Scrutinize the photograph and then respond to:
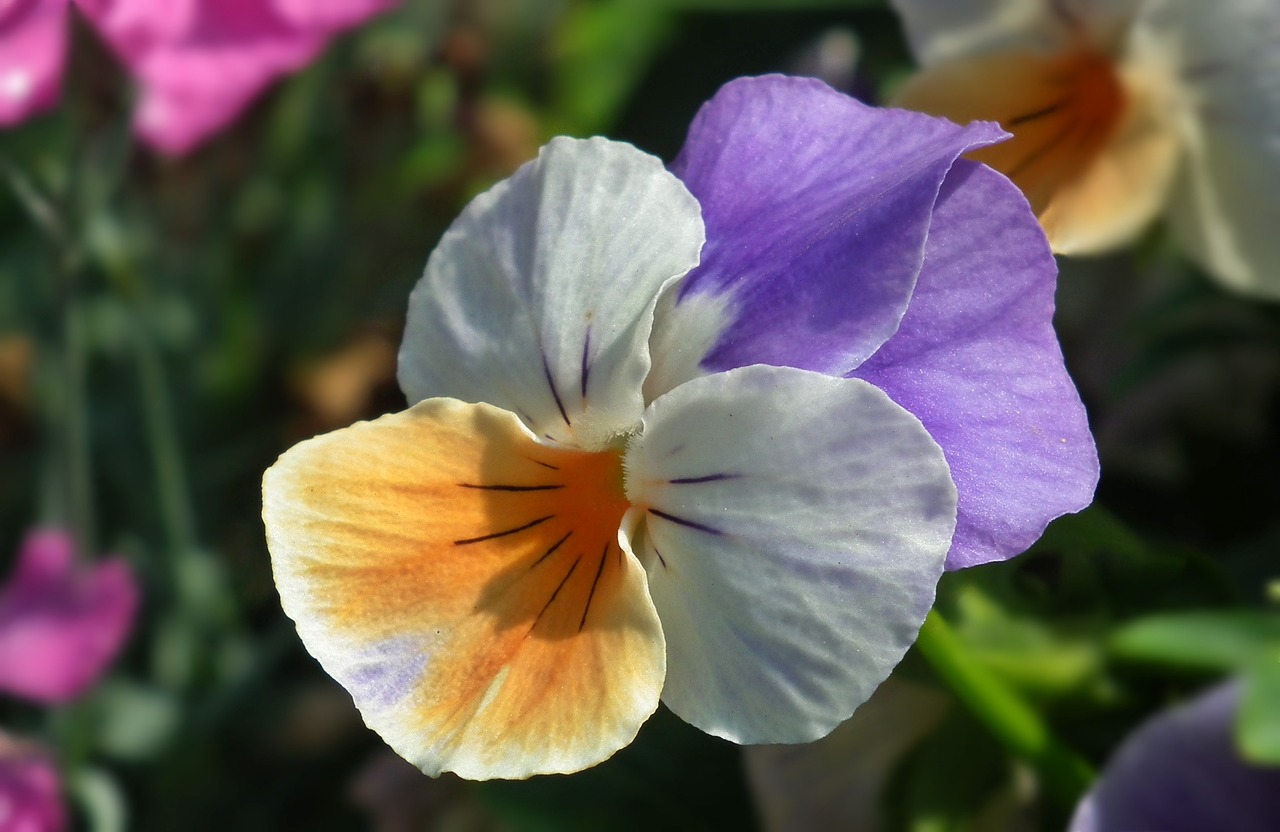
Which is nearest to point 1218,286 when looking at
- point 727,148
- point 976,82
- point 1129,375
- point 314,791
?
point 1129,375

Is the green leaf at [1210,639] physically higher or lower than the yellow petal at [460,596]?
lower

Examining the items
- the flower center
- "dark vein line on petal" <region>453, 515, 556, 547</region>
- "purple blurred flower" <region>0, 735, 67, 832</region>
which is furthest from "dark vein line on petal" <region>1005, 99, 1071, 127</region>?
"purple blurred flower" <region>0, 735, 67, 832</region>

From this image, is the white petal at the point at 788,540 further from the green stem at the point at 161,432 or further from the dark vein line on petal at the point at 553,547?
the green stem at the point at 161,432

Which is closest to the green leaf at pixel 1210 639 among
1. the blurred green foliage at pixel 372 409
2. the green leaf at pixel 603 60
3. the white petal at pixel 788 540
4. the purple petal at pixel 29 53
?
the blurred green foliage at pixel 372 409

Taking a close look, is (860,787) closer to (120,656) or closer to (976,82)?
(976,82)

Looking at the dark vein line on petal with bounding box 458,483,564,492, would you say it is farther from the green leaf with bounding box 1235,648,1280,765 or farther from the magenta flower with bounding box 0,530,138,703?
the magenta flower with bounding box 0,530,138,703

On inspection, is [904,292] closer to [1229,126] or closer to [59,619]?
[1229,126]
